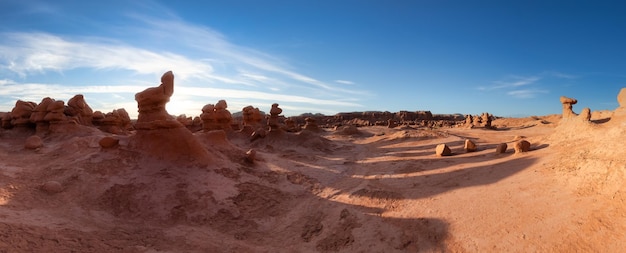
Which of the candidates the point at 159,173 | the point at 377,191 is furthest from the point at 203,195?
the point at 377,191

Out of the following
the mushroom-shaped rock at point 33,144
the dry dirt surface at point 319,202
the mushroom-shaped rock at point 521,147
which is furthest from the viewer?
the mushroom-shaped rock at point 33,144

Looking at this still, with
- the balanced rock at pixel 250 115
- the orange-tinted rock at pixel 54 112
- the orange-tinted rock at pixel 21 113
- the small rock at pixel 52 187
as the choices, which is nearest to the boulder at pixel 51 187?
the small rock at pixel 52 187

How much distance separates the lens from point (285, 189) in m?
10.6

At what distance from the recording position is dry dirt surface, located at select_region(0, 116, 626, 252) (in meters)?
5.39

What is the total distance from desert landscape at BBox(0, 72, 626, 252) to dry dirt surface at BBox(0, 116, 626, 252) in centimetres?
3

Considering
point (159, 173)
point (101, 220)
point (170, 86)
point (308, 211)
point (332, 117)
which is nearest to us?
point (101, 220)

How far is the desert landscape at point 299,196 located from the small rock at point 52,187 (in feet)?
0.10

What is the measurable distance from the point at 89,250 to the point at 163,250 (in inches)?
46.3

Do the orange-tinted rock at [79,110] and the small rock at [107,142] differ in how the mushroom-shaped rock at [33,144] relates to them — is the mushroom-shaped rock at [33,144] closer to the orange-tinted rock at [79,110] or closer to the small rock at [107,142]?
the orange-tinted rock at [79,110]

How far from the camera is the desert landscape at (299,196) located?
5473mm

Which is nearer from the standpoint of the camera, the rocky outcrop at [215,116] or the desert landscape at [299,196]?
the desert landscape at [299,196]

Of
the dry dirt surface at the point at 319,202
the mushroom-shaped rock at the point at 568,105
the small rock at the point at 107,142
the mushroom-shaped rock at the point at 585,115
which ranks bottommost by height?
the dry dirt surface at the point at 319,202

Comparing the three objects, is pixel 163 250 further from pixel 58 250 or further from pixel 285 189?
pixel 285 189

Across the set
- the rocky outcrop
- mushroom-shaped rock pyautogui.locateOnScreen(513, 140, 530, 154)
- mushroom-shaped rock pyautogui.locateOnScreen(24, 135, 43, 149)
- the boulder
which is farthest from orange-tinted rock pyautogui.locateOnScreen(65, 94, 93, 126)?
mushroom-shaped rock pyautogui.locateOnScreen(513, 140, 530, 154)
